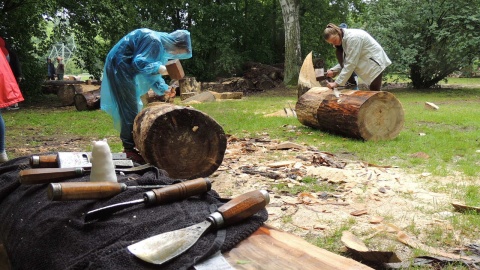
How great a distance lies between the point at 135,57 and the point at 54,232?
339 centimetres

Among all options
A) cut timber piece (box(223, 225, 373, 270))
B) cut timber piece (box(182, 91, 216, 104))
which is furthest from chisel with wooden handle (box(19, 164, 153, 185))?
cut timber piece (box(182, 91, 216, 104))

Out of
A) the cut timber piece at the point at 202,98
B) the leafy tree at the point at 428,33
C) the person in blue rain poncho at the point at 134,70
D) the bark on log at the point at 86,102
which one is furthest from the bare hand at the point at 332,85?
the leafy tree at the point at 428,33

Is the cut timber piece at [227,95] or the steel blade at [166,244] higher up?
the steel blade at [166,244]

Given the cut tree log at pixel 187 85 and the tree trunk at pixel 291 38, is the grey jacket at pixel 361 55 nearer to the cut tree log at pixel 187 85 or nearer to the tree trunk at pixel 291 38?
the cut tree log at pixel 187 85

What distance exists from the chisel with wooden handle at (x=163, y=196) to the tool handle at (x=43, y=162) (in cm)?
111

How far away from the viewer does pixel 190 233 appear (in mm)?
1697

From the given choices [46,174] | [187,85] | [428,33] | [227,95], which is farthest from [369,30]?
[46,174]

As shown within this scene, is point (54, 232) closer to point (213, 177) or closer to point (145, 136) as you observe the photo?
point (145, 136)

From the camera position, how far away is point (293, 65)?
17484 mm

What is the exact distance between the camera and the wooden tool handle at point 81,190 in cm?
191

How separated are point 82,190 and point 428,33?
14.8 metres

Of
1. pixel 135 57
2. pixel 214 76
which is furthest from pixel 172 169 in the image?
pixel 214 76

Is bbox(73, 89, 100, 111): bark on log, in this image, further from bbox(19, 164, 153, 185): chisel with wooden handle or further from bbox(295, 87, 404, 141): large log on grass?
bbox(19, 164, 153, 185): chisel with wooden handle

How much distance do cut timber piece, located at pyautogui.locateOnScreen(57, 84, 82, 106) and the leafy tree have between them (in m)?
9.82
